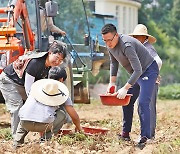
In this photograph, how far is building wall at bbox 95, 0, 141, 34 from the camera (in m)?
37.1

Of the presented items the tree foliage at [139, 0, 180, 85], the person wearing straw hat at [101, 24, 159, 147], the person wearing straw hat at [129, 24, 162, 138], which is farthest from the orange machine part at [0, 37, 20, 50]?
the tree foliage at [139, 0, 180, 85]

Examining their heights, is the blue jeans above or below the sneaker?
above

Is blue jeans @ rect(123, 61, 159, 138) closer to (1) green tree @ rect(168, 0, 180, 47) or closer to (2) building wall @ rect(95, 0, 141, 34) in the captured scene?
(2) building wall @ rect(95, 0, 141, 34)

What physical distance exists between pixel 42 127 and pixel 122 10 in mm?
32483

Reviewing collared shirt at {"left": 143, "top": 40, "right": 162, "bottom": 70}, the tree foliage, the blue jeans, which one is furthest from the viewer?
the tree foliage

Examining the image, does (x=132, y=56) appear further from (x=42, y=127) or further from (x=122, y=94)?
(x=42, y=127)

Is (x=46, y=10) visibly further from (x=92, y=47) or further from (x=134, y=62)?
A: (x=134, y=62)

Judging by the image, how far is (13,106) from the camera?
7.89 meters

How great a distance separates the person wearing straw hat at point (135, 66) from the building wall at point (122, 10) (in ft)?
94.8

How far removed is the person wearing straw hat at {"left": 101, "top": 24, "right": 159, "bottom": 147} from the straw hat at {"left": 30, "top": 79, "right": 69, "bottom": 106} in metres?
0.71

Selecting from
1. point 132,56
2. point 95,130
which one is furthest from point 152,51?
point 95,130

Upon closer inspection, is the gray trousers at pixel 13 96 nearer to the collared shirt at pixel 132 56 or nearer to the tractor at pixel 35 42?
the tractor at pixel 35 42

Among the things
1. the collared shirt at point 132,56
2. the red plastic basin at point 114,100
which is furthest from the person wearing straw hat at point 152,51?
the red plastic basin at point 114,100

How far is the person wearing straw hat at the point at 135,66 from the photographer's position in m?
7.33
